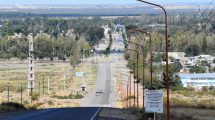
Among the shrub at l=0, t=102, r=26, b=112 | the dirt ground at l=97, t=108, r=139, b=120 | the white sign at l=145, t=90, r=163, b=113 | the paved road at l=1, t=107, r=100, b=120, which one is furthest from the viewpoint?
the shrub at l=0, t=102, r=26, b=112

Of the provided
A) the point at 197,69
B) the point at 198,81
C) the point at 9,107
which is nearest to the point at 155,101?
the point at 9,107

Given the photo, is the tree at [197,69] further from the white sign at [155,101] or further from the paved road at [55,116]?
the white sign at [155,101]

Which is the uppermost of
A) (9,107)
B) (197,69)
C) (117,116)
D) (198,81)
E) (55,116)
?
(55,116)

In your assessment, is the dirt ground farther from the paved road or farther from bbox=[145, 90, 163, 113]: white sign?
bbox=[145, 90, 163, 113]: white sign

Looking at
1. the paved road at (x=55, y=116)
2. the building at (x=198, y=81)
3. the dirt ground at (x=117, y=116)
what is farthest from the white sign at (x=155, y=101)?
the building at (x=198, y=81)

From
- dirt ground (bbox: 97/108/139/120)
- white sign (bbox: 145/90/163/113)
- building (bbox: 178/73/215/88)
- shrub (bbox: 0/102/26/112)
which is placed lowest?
building (bbox: 178/73/215/88)

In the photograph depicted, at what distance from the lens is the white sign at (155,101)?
3316 centimetres

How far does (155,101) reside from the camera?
33.6 metres

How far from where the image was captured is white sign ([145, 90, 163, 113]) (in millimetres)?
33156

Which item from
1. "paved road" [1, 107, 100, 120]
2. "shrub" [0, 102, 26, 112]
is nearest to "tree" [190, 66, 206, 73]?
"shrub" [0, 102, 26, 112]

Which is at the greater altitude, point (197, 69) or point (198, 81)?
point (197, 69)

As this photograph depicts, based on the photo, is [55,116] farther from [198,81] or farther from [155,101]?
[198,81]

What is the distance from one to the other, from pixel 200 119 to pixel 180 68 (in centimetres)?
13472

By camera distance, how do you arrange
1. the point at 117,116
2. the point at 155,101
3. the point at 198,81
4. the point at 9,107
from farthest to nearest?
the point at 198,81, the point at 9,107, the point at 117,116, the point at 155,101
